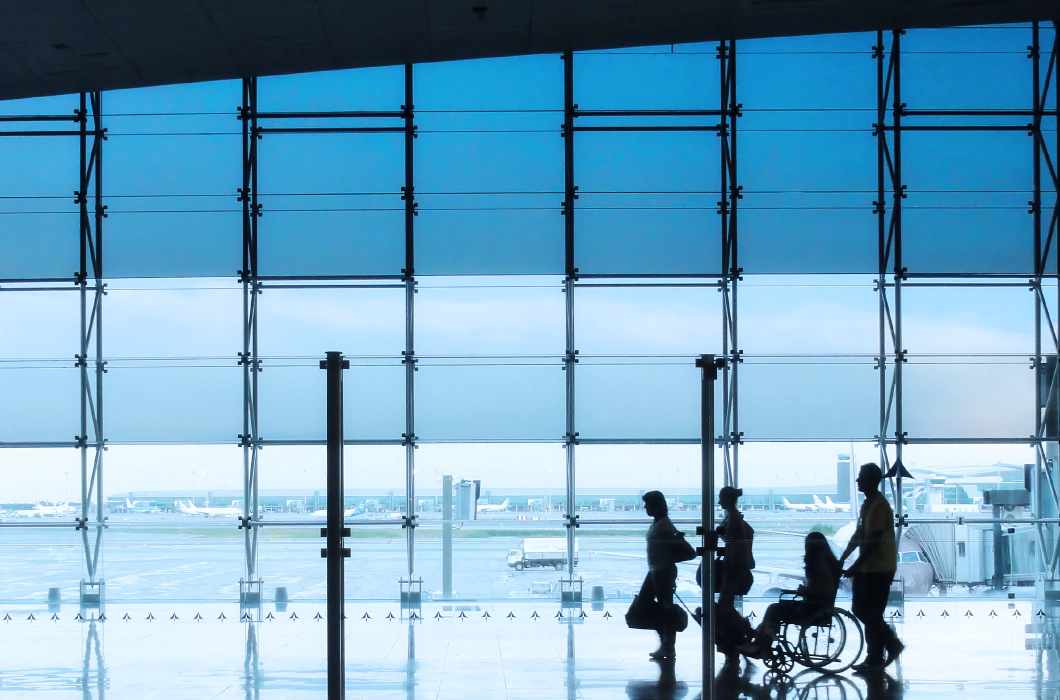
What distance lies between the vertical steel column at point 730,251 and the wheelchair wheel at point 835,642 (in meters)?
2.74

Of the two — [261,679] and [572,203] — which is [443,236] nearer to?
[572,203]

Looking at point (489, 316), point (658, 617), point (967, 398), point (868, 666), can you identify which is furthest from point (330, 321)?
point (967, 398)

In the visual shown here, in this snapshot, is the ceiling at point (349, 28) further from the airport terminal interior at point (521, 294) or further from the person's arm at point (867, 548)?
the person's arm at point (867, 548)

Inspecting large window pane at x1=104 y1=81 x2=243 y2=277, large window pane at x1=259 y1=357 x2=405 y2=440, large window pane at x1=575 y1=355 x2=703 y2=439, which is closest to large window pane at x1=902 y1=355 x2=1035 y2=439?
large window pane at x1=575 y1=355 x2=703 y2=439

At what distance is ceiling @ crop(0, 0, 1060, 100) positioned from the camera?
24.5 feet

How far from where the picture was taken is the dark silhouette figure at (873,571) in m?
6.08

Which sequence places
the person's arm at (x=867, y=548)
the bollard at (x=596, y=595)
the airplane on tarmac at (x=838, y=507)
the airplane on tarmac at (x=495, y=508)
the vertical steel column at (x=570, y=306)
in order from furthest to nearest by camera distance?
1. the vertical steel column at (x=570, y=306)
2. the bollard at (x=596, y=595)
3. the airplane on tarmac at (x=495, y=508)
4. the airplane on tarmac at (x=838, y=507)
5. the person's arm at (x=867, y=548)

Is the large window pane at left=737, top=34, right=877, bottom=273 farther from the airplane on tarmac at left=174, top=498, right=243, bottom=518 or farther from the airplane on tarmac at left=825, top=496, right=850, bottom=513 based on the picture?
the airplane on tarmac at left=174, top=498, right=243, bottom=518

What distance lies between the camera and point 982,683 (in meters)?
5.75

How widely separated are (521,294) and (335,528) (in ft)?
15.7

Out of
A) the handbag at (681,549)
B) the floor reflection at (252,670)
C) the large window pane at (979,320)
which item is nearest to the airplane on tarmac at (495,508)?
the floor reflection at (252,670)

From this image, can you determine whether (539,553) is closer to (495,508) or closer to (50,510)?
(495,508)

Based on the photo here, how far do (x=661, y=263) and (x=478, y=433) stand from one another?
213 cm

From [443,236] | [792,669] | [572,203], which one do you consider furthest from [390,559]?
[792,669]
